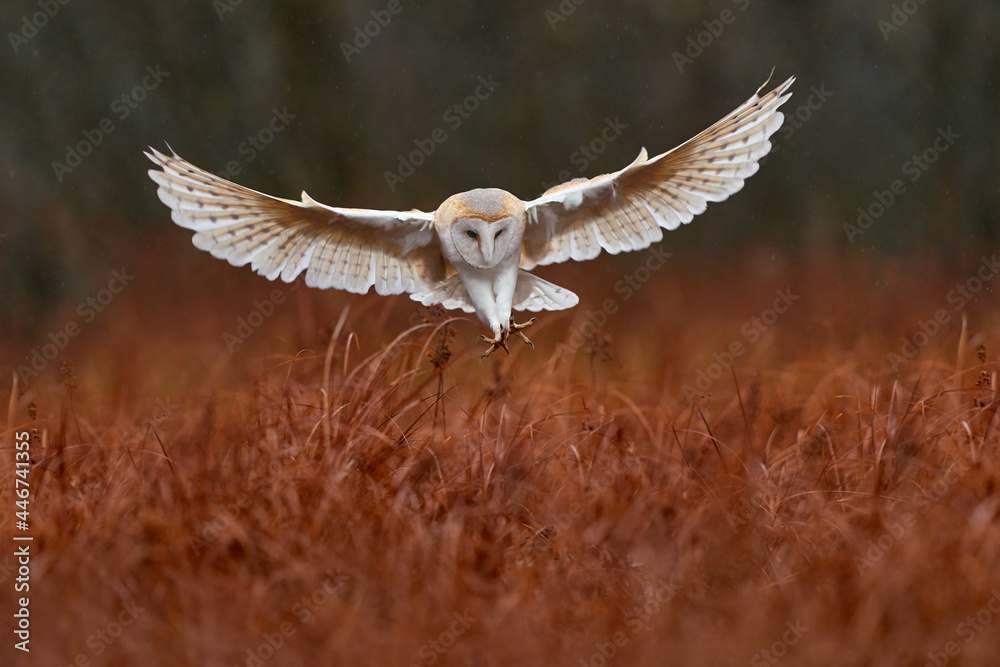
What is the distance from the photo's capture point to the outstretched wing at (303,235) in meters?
2.54

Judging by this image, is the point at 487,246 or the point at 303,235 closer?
the point at 487,246

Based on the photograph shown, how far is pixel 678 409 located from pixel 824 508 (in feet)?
2.34

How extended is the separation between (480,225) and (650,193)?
649 millimetres

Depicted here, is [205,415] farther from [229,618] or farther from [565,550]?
[565,550]

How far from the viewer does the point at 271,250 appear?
2.69 m

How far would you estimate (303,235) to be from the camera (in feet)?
8.93

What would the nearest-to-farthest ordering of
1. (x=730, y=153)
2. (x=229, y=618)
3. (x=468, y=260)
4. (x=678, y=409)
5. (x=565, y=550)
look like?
(x=229, y=618), (x=565, y=550), (x=468, y=260), (x=730, y=153), (x=678, y=409)

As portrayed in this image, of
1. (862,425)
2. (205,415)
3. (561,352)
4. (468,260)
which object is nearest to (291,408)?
(205,415)

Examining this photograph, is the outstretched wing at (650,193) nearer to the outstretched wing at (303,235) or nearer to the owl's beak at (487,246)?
the owl's beak at (487,246)

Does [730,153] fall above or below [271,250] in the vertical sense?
above

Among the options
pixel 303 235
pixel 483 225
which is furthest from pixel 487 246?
pixel 303 235

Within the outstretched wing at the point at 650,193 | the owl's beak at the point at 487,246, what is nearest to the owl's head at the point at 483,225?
the owl's beak at the point at 487,246

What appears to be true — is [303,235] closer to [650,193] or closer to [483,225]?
[483,225]

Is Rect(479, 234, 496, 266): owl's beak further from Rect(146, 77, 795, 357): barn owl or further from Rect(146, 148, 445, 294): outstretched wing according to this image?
Rect(146, 148, 445, 294): outstretched wing
